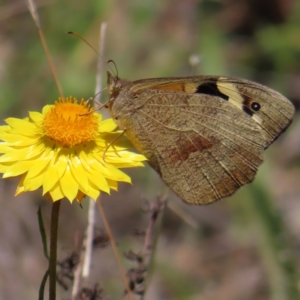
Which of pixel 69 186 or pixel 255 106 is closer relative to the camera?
pixel 69 186

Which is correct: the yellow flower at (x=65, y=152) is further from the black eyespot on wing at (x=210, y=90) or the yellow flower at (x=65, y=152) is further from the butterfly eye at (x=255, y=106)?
the butterfly eye at (x=255, y=106)

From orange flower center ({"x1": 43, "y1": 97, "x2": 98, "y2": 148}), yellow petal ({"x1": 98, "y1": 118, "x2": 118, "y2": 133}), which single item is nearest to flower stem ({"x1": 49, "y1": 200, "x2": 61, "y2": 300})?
orange flower center ({"x1": 43, "y1": 97, "x2": 98, "y2": 148})

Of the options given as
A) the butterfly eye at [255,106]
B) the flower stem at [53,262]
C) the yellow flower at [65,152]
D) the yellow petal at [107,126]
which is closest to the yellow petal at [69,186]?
the yellow flower at [65,152]

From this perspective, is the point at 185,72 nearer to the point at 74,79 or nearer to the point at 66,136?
the point at 74,79

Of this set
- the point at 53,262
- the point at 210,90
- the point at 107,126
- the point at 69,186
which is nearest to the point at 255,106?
the point at 210,90

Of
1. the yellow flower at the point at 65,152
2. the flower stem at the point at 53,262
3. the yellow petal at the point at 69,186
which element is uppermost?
the yellow flower at the point at 65,152

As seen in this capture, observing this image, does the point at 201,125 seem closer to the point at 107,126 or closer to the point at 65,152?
the point at 107,126

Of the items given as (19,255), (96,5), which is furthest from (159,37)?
(19,255)
